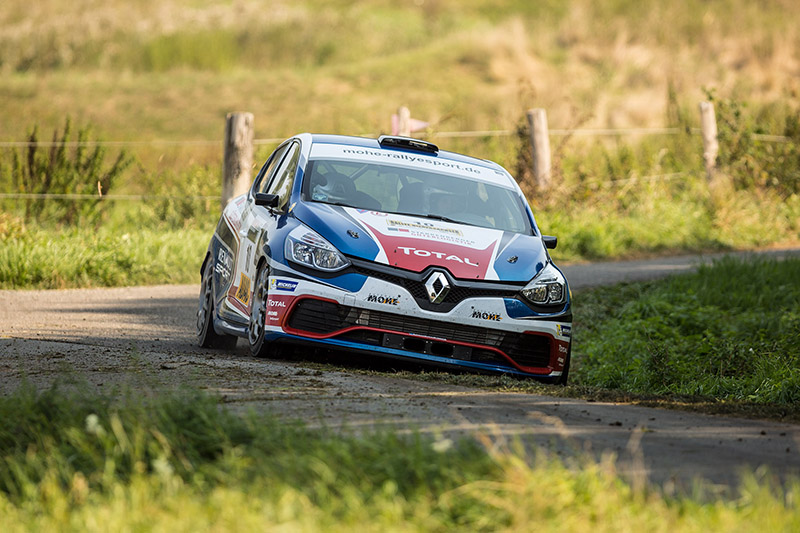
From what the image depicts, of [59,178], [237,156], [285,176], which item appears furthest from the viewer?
[59,178]

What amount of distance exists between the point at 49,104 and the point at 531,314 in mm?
28692

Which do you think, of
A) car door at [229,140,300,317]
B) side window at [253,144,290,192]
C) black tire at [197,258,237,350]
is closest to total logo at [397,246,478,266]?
car door at [229,140,300,317]

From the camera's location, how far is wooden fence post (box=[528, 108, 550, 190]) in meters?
17.6

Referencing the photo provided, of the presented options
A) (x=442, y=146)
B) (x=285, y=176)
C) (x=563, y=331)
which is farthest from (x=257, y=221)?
(x=442, y=146)

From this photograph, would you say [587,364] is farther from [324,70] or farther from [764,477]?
[324,70]

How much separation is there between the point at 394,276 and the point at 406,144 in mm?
2341

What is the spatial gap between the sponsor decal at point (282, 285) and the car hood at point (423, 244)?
381mm

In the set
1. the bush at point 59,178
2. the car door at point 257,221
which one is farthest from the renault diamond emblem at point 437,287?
the bush at point 59,178

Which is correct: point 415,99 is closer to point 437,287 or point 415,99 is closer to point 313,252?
point 313,252

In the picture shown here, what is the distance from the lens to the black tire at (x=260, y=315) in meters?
8.02

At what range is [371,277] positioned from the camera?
7738mm

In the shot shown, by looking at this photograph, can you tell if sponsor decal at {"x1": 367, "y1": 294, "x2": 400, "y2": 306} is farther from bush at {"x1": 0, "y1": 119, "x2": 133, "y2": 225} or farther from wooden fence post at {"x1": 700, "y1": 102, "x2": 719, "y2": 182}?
wooden fence post at {"x1": 700, "y1": 102, "x2": 719, "y2": 182}

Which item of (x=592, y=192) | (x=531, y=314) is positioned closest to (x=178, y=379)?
(x=531, y=314)

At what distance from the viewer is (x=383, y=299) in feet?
25.4
